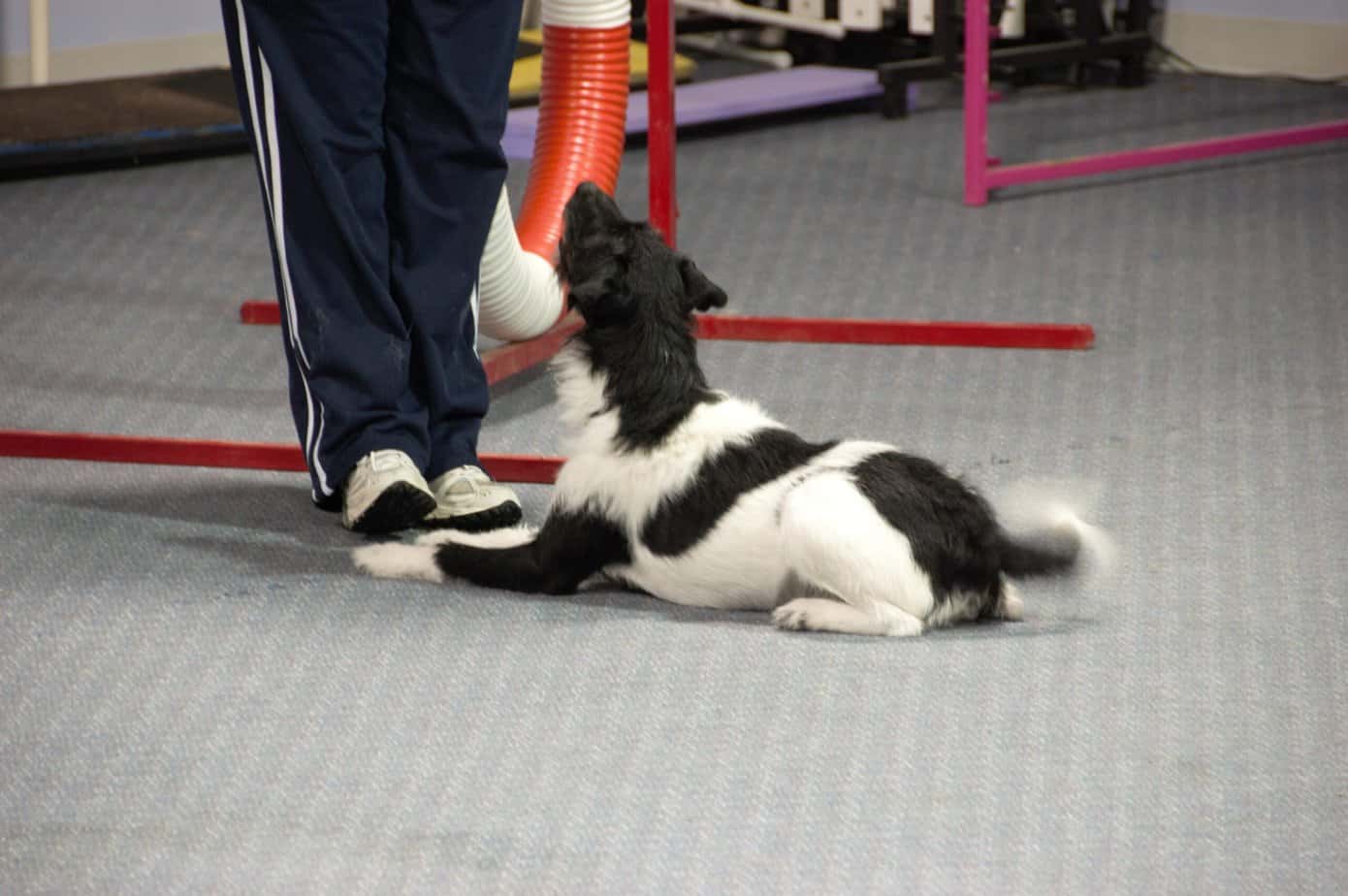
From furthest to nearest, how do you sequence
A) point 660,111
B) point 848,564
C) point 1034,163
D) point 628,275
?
1. point 1034,163
2. point 660,111
3. point 628,275
4. point 848,564

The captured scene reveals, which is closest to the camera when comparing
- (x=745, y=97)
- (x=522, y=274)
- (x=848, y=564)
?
(x=848, y=564)

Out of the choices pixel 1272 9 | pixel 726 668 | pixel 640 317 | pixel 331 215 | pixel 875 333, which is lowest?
pixel 726 668

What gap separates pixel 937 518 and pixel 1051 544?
19cm

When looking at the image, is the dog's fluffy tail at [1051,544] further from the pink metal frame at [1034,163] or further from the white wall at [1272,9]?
the white wall at [1272,9]

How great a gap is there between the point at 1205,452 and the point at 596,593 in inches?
42.7

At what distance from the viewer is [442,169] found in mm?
2705

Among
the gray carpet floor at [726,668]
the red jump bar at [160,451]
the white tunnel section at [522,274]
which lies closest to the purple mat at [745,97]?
the gray carpet floor at [726,668]

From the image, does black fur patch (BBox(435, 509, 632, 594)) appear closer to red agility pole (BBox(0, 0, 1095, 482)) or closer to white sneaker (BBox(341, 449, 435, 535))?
white sneaker (BBox(341, 449, 435, 535))

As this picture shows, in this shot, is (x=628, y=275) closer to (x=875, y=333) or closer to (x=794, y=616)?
(x=794, y=616)

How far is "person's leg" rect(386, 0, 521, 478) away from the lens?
2637 mm

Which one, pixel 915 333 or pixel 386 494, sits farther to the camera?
pixel 915 333

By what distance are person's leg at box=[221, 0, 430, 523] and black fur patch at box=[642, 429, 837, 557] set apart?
1.79ft

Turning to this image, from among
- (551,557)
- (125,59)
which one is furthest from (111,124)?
(551,557)

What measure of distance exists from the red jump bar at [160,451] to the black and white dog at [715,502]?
23.5 inches
